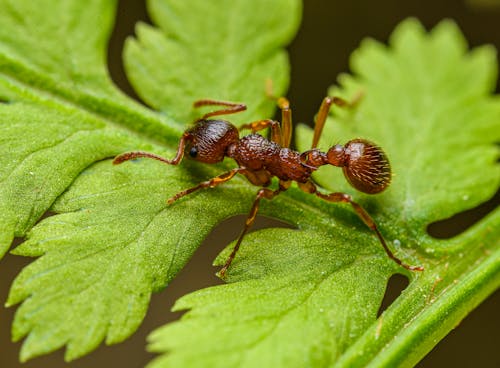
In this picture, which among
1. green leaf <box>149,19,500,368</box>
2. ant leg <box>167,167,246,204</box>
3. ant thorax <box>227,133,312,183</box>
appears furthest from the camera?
ant thorax <box>227,133,312,183</box>

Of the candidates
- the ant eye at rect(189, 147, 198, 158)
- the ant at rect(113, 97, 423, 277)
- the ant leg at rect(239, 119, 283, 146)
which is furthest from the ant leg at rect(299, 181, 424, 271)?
the ant eye at rect(189, 147, 198, 158)

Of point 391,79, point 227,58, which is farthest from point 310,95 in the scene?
point 227,58

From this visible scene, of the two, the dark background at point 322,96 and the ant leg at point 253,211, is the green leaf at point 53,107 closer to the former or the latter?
the ant leg at point 253,211

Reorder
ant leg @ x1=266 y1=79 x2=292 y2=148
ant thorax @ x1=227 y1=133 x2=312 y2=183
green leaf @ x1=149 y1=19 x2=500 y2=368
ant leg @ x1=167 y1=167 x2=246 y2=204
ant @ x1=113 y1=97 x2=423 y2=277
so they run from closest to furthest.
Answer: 1. green leaf @ x1=149 y1=19 x2=500 y2=368
2. ant leg @ x1=167 y1=167 x2=246 y2=204
3. ant @ x1=113 y1=97 x2=423 y2=277
4. ant thorax @ x1=227 y1=133 x2=312 y2=183
5. ant leg @ x1=266 y1=79 x2=292 y2=148

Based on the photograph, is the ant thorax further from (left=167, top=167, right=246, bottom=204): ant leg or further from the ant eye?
the ant eye

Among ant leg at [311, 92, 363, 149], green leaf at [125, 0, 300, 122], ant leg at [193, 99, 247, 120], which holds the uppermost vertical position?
green leaf at [125, 0, 300, 122]

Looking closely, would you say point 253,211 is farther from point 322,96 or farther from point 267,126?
point 322,96

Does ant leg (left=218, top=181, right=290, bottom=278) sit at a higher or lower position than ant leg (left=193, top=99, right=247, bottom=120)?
lower

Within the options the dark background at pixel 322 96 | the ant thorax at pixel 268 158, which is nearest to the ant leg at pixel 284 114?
the ant thorax at pixel 268 158
